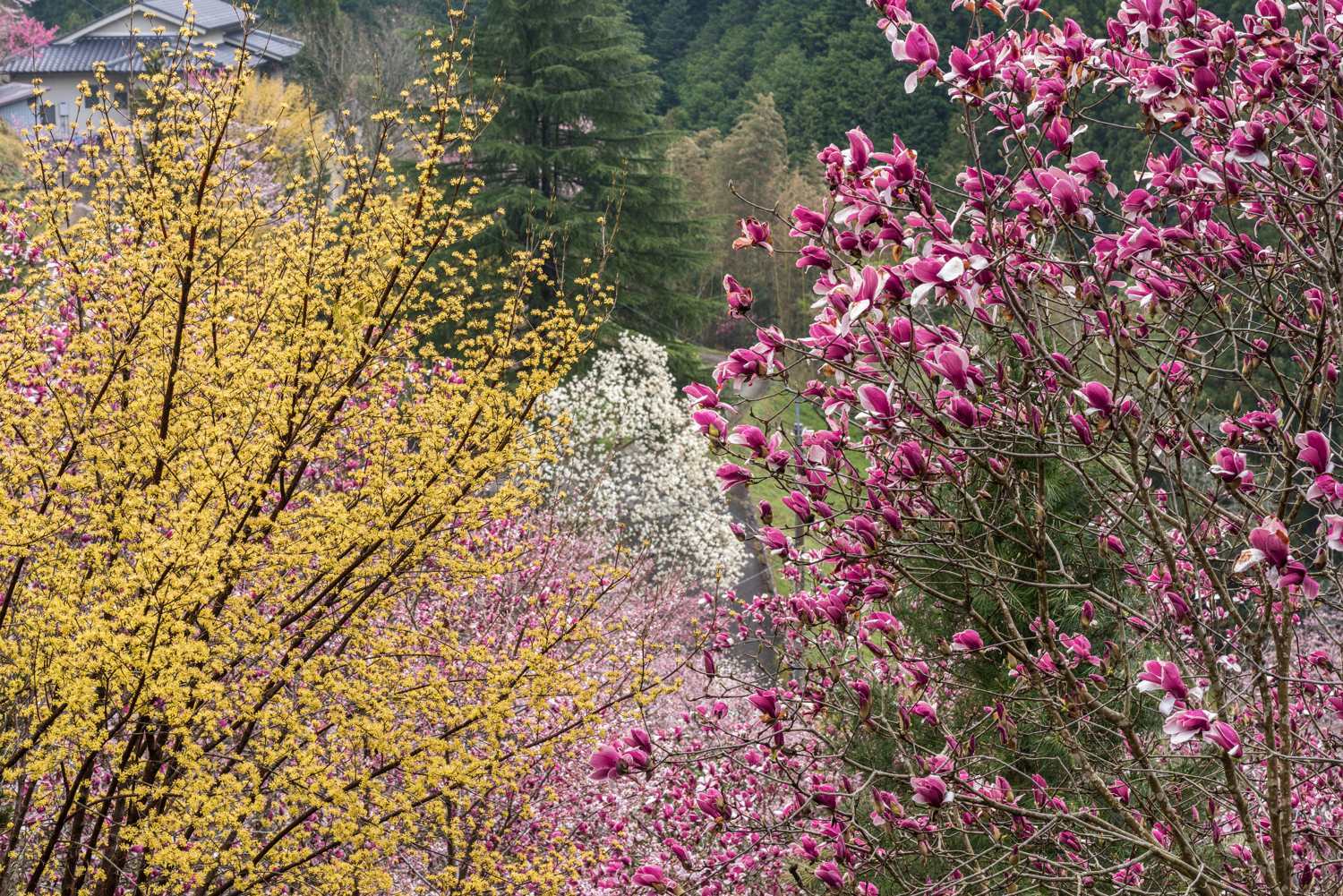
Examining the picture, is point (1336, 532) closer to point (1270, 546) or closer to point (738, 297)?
point (1270, 546)

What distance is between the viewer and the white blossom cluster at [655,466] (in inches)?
700

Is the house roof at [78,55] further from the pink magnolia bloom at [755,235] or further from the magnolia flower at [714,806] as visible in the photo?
the magnolia flower at [714,806]

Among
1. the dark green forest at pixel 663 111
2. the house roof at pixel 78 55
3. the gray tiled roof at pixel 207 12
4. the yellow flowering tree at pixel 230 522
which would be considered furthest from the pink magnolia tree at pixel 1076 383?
the gray tiled roof at pixel 207 12

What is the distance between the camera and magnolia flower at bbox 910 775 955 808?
9.53 ft

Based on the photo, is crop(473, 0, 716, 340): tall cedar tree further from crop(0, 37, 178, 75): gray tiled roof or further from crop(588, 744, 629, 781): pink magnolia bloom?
crop(0, 37, 178, 75): gray tiled roof

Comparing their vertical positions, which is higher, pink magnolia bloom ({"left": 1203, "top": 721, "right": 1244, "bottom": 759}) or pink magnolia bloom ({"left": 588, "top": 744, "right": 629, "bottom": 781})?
pink magnolia bloom ({"left": 1203, "top": 721, "right": 1244, "bottom": 759})

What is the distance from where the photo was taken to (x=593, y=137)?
2352 cm

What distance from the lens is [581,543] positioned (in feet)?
49.1

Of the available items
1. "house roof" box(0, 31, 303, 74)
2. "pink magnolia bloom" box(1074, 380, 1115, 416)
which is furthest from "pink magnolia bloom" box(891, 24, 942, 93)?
"house roof" box(0, 31, 303, 74)

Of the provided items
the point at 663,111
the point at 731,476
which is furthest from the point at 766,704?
the point at 663,111

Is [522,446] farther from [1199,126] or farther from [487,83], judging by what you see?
[487,83]

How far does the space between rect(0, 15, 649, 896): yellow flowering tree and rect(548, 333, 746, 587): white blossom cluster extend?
1127 cm

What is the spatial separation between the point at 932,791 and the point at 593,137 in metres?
22.0

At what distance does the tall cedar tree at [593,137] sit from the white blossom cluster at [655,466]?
4.59 m
